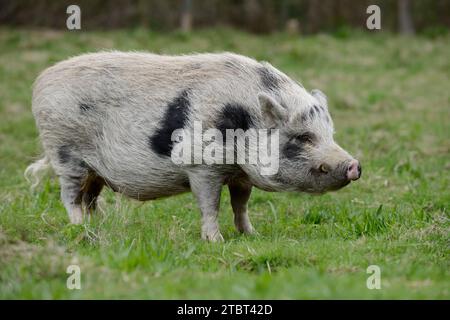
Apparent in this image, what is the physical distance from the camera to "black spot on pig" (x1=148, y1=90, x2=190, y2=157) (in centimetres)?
658

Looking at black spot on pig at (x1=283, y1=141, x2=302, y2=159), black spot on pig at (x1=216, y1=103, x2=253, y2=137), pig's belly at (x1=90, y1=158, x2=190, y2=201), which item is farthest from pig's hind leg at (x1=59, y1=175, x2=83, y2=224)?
black spot on pig at (x1=283, y1=141, x2=302, y2=159)

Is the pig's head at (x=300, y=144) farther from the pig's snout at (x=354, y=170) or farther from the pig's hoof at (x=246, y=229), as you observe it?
the pig's hoof at (x=246, y=229)

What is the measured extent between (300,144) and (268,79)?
2.09 feet

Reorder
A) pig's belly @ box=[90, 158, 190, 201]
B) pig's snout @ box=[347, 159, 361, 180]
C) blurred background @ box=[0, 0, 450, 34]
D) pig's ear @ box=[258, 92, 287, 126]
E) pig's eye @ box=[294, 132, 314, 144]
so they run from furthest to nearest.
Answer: blurred background @ box=[0, 0, 450, 34] < pig's belly @ box=[90, 158, 190, 201] < pig's eye @ box=[294, 132, 314, 144] < pig's ear @ box=[258, 92, 287, 126] < pig's snout @ box=[347, 159, 361, 180]

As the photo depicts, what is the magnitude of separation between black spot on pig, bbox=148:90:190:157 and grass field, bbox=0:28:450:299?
63 cm

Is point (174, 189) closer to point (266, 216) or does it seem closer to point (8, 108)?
point (266, 216)

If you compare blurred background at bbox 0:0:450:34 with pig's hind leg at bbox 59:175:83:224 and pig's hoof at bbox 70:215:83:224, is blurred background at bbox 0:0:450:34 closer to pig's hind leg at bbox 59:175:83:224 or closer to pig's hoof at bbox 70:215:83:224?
pig's hind leg at bbox 59:175:83:224

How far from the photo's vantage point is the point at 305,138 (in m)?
6.48

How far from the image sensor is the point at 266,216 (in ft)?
25.8

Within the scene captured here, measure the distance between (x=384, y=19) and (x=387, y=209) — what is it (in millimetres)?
14924

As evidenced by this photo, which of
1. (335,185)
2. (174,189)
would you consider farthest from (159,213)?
(335,185)

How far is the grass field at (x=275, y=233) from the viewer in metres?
4.95

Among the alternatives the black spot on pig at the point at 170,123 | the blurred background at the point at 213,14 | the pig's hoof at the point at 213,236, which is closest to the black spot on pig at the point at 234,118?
the black spot on pig at the point at 170,123

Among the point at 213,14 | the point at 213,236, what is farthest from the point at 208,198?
the point at 213,14
